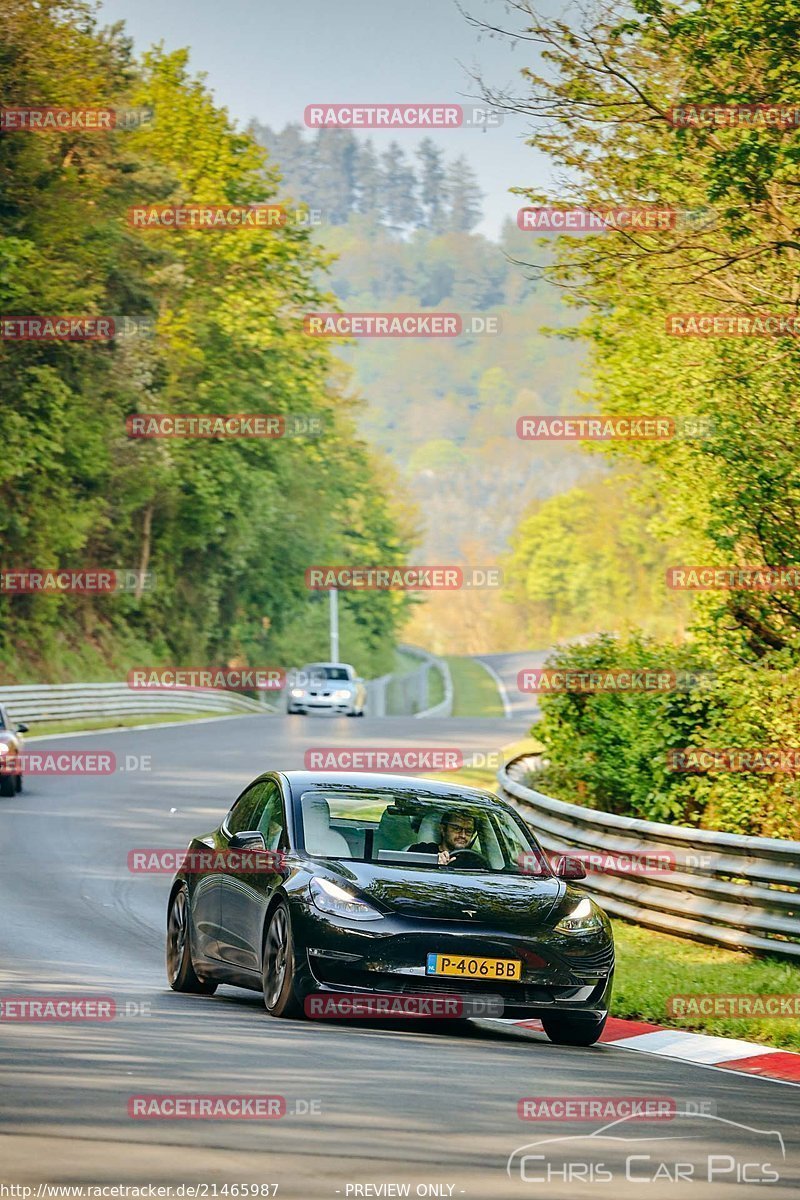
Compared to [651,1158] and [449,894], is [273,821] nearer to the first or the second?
[449,894]

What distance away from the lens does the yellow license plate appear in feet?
34.3

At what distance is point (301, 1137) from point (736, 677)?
11017mm

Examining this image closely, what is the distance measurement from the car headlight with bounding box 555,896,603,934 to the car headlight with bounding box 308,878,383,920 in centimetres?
105

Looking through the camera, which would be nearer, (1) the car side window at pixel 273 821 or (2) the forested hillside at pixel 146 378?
(1) the car side window at pixel 273 821

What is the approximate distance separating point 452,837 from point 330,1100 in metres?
3.94

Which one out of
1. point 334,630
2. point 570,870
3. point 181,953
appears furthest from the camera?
point 334,630

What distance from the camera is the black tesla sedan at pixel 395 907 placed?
10.4m

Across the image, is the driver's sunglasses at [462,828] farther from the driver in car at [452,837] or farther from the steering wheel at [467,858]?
the steering wheel at [467,858]

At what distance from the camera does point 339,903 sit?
10.5 m

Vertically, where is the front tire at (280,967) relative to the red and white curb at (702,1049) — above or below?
above

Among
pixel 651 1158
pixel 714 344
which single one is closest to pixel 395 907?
pixel 651 1158

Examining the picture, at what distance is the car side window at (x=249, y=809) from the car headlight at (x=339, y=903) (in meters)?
1.45

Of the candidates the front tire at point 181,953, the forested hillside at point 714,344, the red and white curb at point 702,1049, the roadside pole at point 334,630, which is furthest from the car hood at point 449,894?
the roadside pole at point 334,630

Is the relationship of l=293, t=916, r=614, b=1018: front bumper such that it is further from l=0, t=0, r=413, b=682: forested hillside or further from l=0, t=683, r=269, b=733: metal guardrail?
l=0, t=0, r=413, b=682: forested hillside
